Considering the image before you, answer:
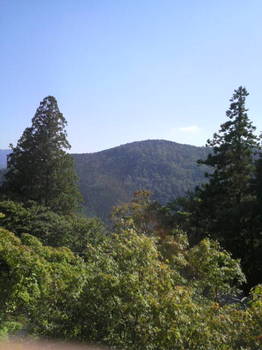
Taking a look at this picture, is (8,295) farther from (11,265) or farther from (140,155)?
(140,155)

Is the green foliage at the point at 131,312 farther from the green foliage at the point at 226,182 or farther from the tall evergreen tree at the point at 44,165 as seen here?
the tall evergreen tree at the point at 44,165

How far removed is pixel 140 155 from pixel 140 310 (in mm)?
107341

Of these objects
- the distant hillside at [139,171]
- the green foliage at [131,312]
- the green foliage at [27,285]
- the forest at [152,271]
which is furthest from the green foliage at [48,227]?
the distant hillside at [139,171]

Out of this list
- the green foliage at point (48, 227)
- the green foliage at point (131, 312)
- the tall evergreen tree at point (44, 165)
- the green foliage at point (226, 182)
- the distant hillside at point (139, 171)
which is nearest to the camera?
the green foliage at point (131, 312)

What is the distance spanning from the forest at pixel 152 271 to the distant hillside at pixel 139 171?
40664 mm

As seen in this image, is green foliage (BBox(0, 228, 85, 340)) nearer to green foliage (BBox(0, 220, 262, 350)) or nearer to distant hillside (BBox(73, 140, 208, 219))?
green foliage (BBox(0, 220, 262, 350))

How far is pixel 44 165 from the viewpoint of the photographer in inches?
954

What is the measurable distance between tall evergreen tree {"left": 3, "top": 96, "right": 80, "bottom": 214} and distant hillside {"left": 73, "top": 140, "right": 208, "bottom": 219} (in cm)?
Result: 3484

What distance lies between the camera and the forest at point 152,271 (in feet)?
14.9

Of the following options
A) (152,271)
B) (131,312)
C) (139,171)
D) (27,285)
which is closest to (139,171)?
(139,171)

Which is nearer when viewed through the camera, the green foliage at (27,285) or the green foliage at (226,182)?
the green foliage at (27,285)

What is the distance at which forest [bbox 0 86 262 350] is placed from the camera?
4.54 meters

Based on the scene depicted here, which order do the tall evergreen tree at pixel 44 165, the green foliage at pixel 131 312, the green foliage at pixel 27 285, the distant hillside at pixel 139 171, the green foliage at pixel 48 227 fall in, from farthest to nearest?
the distant hillside at pixel 139 171 < the tall evergreen tree at pixel 44 165 < the green foliage at pixel 48 227 < the green foliage at pixel 27 285 < the green foliage at pixel 131 312

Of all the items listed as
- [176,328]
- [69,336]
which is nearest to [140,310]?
[176,328]
